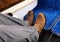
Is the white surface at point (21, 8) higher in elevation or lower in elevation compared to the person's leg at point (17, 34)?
lower

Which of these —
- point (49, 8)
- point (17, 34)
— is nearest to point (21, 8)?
point (49, 8)

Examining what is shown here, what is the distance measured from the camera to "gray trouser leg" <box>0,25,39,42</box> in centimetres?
84

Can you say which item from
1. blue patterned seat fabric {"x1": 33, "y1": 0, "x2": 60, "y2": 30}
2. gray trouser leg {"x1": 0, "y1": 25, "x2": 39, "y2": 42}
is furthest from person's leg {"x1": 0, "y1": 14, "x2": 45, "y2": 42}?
blue patterned seat fabric {"x1": 33, "y1": 0, "x2": 60, "y2": 30}

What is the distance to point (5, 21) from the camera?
3.43ft

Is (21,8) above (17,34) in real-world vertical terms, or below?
below

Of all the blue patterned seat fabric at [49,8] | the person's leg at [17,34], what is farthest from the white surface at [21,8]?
the person's leg at [17,34]

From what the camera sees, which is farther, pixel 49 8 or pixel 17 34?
pixel 49 8

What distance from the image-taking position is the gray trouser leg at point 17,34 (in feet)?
2.75

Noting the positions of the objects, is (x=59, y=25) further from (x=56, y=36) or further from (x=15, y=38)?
(x=15, y=38)

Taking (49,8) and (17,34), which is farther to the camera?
(49,8)

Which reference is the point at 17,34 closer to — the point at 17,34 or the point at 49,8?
the point at 17,34

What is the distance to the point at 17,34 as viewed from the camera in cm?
87

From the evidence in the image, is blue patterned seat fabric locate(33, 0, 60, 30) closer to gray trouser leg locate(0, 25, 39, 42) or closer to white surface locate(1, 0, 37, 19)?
white surface locate(1, 0, 37, 19)

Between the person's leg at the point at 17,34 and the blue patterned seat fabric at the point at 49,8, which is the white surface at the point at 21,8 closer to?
the blue patterned seat fabric at the point at 49,8
